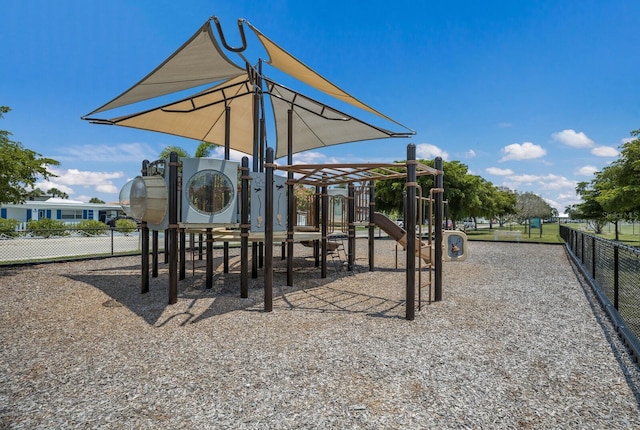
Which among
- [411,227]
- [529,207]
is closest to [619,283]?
[411,227]

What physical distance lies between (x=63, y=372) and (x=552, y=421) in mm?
5264

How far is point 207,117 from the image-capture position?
13.6 m

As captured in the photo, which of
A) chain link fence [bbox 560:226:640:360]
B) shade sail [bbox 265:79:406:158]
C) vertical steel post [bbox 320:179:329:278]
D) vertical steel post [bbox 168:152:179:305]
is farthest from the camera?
shade sail [bbox 265:79:406:158]

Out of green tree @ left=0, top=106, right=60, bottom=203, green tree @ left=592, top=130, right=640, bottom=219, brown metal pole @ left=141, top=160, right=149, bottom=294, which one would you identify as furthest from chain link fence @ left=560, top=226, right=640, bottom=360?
green tree @ left=0, top=106, right=60, bottom=203

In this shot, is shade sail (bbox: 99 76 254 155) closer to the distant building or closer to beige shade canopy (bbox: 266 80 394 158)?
beige shade canopy (bbox: 266 80 394 158)

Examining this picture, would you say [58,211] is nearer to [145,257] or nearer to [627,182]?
[145,257]

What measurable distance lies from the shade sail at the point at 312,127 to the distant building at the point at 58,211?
35084 mm

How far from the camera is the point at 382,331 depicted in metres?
5.67

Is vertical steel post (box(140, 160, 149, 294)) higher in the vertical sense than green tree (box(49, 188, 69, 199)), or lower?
lower

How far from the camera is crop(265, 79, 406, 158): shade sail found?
12070mm

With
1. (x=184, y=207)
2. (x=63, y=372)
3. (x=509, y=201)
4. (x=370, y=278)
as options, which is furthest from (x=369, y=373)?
(x=509, y=201)

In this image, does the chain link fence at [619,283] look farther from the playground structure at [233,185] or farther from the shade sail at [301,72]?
the shade sail at [301,72]

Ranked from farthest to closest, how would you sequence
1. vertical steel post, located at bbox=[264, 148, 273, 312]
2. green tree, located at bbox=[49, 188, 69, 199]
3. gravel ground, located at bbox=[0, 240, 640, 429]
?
green tree, located at bbox=[49, 188, 69, 199] < vertical steel post, located at bbox=[264, 148, 273, 312] < gravel ground, located at bbox=[0, 240, 640, 429]

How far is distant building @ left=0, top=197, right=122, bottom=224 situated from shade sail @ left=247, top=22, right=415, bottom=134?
38985 millimetres
